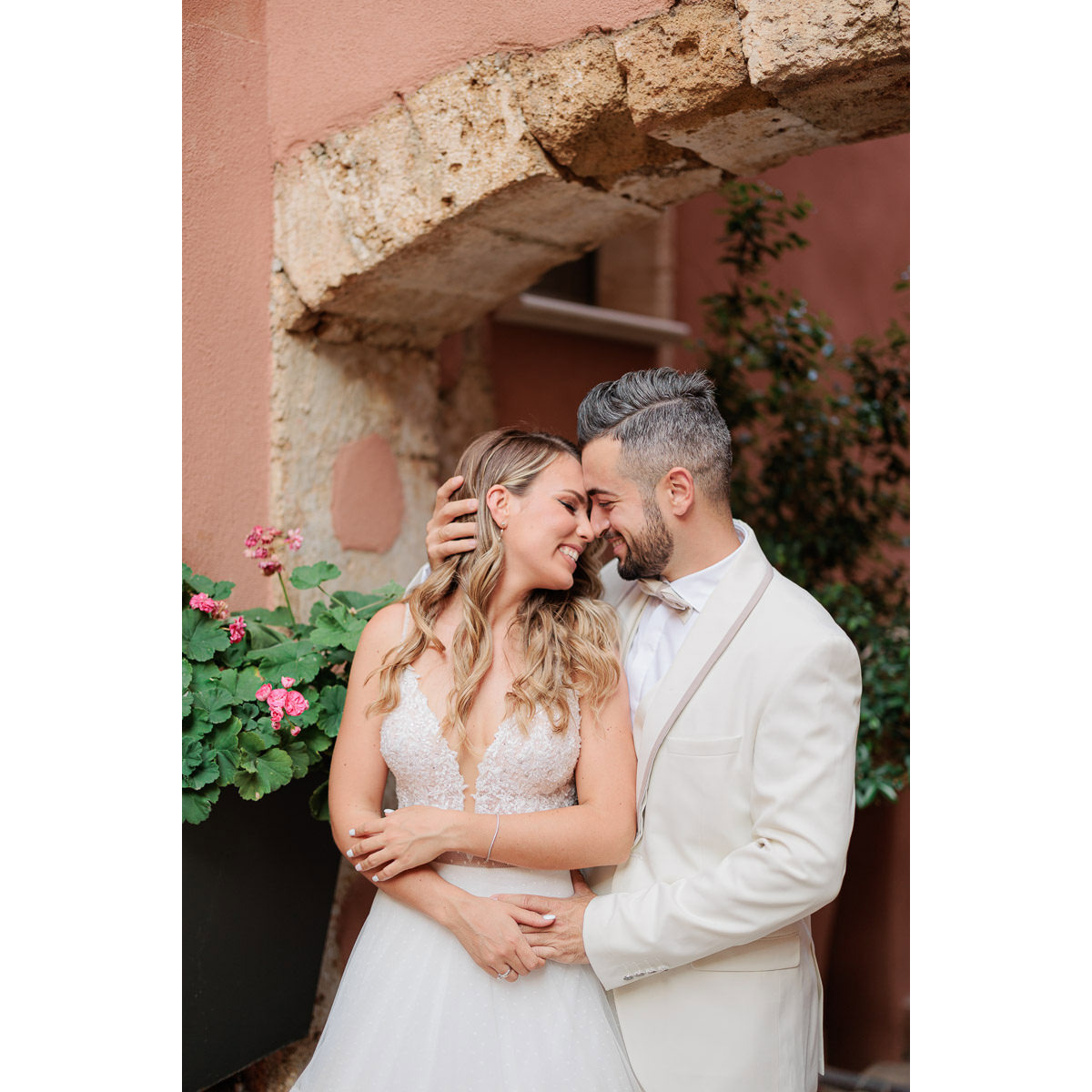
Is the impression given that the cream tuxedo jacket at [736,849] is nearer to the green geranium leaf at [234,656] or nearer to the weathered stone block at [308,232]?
the green geranium leaf at [234,656]

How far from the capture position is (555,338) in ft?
14.9

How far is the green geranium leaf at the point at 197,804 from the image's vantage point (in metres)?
2.21

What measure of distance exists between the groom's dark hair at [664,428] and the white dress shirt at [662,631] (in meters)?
0.16

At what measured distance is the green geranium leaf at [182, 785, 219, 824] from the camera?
2211mm

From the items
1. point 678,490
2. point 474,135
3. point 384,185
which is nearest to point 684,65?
point 474,135

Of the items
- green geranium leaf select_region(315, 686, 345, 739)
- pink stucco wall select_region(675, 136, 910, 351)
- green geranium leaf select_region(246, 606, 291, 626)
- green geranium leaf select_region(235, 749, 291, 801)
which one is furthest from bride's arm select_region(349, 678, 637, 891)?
pink stucco wall select_region(675, 136, 910, 351)

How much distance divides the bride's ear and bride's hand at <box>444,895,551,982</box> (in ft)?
2.49

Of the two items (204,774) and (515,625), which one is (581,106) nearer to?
(515,625)

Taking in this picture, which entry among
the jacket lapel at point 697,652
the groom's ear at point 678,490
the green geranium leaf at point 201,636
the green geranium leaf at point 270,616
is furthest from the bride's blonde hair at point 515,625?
the green geranium leaf at point 270,616

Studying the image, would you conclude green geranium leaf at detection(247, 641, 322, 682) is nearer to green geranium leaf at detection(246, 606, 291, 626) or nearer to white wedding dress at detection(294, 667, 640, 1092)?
green geranium leaf at detection(246, 606, 291, 626)

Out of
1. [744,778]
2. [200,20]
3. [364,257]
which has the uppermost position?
[200,20]

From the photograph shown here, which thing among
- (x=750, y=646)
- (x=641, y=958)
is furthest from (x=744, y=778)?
(x=641, y=958)
